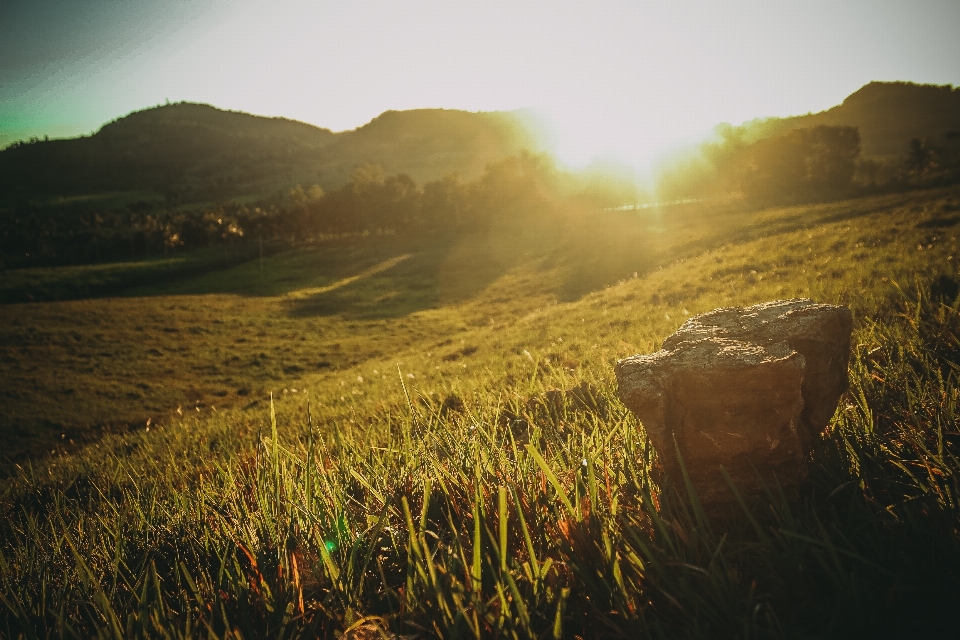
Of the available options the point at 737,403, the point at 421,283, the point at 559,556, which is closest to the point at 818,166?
the point at 421,283

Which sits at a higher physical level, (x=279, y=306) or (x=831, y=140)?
(x=831, y=140)

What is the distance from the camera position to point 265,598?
160cm

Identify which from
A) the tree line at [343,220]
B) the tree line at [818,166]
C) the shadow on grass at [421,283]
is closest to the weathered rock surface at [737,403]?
the shadow on grass at [421,283]

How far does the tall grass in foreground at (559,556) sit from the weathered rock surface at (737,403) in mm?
118

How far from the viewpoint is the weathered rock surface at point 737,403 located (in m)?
1.72

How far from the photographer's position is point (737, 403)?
1780mm

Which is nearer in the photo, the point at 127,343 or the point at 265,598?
the point at 265,598

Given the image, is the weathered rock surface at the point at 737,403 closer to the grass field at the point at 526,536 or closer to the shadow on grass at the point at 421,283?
the grass field at the point at 526,536

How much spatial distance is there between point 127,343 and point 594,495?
3883 centimetres

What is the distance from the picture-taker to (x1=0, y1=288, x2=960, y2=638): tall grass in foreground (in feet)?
4.22

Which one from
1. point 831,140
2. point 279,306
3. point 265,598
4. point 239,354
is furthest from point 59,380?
point 831,140

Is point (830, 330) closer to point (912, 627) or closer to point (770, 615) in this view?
point (912, 627)

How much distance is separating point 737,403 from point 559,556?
922 millimetres

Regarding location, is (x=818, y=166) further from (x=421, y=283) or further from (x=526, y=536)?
(x=526, y=536)
